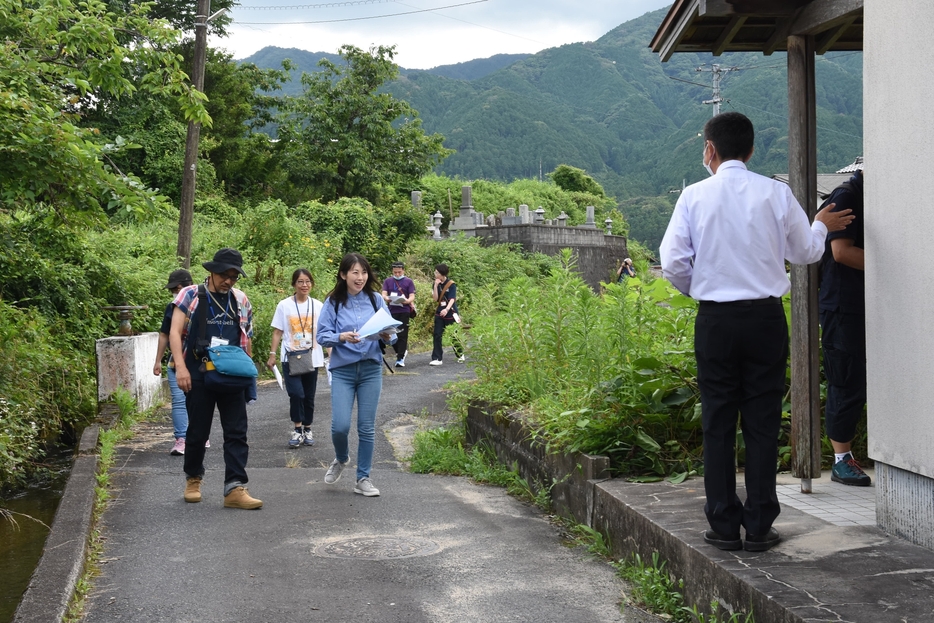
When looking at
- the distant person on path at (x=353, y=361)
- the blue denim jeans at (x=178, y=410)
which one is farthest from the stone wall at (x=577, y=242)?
the distant person on path at (x=353, y=361)

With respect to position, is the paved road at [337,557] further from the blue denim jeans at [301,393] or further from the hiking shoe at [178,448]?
the blue denim jeans at [301,393]

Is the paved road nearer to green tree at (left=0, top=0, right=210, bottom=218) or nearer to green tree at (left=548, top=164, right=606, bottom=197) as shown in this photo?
green tree at (left=0, top=0, right=210, bottom=218)

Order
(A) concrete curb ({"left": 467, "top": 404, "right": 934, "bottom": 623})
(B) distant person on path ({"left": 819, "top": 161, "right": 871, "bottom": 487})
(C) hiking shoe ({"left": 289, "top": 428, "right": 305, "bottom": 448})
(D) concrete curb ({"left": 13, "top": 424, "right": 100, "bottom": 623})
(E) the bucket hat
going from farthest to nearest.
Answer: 1. (C) hiking shoe ({"left": 289, "top": 428, "right": 305, "bottom": 448})
2. (E) the bucket hat
3. (B) distant person on path ({"left": 819, "top": 161, "right": 871, "bottom": 487})
4. (D) concrete curb ({"left": 13, "top": 424, "right": 100, "bottom": 623})
5. (A) concrete curb ({"left": 467, "top": 404, "right": 934, "bottom": 623})

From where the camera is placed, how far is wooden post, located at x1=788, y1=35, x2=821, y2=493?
219 inches

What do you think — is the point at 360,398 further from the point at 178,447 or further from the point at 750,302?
the point at 750,302

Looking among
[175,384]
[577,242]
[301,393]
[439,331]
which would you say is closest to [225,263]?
[175,384]

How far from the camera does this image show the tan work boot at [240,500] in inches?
288

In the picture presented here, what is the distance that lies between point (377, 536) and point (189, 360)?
2212 millimetres

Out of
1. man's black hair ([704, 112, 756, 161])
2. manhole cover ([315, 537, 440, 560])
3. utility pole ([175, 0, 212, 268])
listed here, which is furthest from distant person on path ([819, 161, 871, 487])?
utility pole ([175, 0, 212, 268])

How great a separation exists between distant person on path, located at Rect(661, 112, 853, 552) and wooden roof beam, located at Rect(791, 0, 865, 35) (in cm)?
124

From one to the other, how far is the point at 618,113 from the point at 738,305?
148m

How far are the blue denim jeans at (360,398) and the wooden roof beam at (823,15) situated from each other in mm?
4117

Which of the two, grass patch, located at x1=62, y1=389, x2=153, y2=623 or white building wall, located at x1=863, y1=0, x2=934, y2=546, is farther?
grass patch, located at x1=62, y1=389, x2=153, y2=623

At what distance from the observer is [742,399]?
4469 mm
